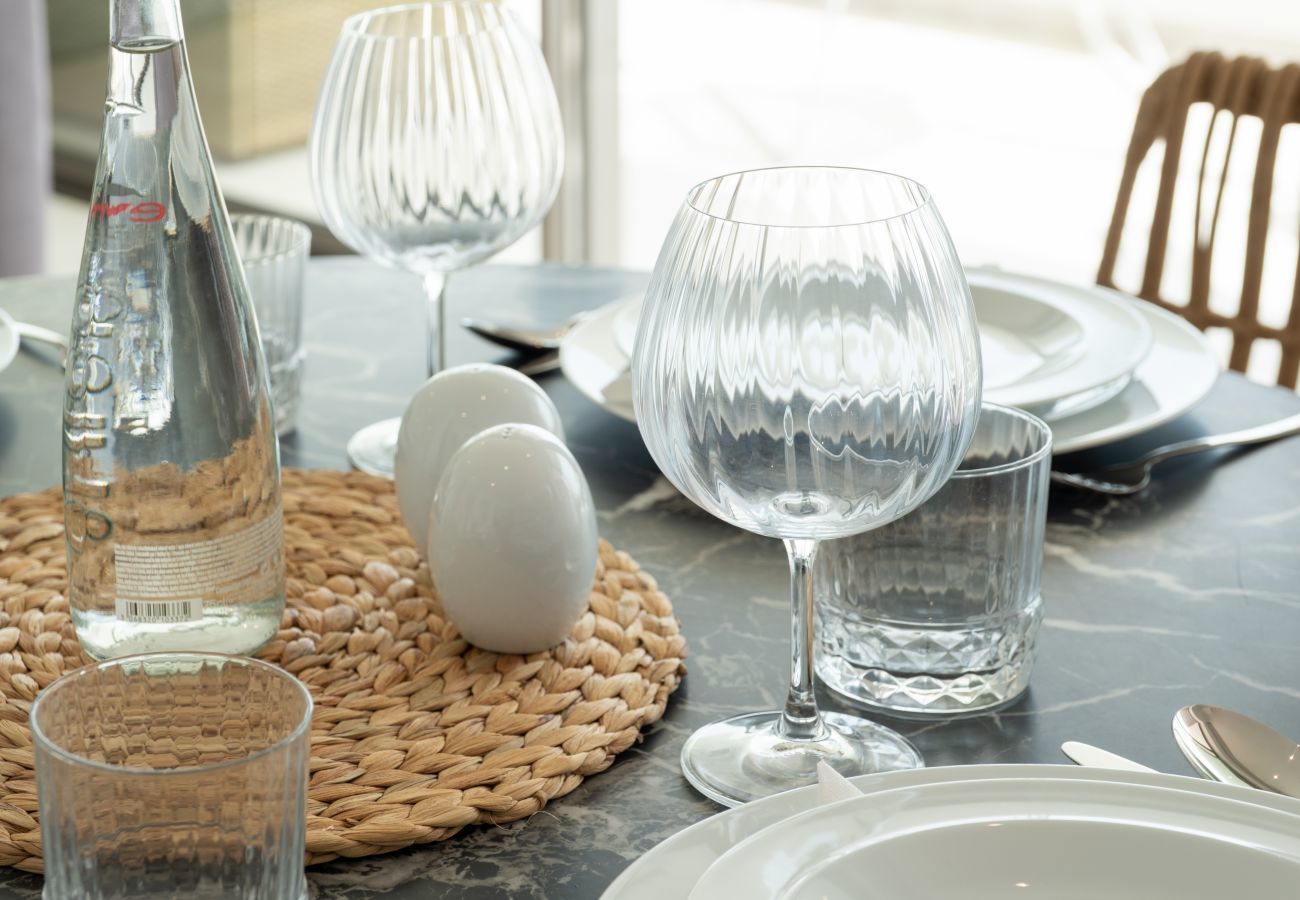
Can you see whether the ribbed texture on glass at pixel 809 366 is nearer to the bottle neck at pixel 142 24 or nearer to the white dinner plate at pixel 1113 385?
the bottle neck at pixel 142 24

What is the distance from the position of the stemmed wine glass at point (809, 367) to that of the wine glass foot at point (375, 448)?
388 millimetres

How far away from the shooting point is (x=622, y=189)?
2.85m

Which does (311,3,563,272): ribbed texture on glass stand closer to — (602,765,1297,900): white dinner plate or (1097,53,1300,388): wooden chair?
(602,765,1297,900): white dinner plate

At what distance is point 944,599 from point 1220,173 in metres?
1.03

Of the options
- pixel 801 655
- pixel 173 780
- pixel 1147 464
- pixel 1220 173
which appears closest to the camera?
pixel 173 780

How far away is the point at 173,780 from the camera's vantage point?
45 cm

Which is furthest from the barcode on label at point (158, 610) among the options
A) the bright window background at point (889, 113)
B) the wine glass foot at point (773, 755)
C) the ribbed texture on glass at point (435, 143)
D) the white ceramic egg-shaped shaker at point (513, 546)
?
the bright window background at point (889, 113)

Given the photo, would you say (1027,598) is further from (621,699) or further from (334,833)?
(334,833)

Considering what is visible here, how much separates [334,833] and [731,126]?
3.01m

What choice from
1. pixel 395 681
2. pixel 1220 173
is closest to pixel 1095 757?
pixel 395 681

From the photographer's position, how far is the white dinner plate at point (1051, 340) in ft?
3.11

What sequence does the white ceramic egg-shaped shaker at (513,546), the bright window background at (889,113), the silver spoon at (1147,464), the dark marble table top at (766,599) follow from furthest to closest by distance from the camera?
the bright window background at (889,113), the silver spoon at (1147,464), the white ceramic egg-shaped shaker at (513,546), the dark marble table top at (766,599)

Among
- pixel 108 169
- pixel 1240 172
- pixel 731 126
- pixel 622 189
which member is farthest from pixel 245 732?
pixel 1240 172

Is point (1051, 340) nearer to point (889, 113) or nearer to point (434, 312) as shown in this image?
point (434, 312)
